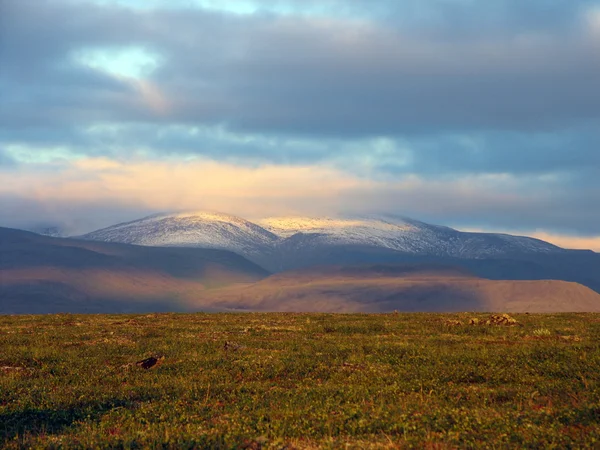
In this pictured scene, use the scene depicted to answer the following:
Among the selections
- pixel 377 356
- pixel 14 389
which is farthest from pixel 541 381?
pixel 14 389

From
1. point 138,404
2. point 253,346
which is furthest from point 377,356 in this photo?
point 138,404

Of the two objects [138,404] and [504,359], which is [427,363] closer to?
[504,359]

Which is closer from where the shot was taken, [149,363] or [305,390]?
[305,390]

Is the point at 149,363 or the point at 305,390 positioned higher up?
the point at 305,390

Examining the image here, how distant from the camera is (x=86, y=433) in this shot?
16625 millimetres

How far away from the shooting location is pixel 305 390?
2191 centimetres

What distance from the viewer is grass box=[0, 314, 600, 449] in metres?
15.7

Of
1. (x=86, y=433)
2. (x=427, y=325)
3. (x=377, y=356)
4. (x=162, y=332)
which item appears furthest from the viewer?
(x=427, y=325)

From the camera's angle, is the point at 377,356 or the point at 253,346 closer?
the point at 377,356

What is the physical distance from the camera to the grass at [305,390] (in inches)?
618

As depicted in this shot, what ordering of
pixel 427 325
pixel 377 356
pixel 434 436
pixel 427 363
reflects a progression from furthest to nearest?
1. pixel 427 325
2. pixel 377 356
3. pixel 427 363
4. pixel 434 436

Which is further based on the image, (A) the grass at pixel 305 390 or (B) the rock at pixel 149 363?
(B) the rock at pixel 149 363

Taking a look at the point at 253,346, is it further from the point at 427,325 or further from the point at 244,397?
the point at 427,325

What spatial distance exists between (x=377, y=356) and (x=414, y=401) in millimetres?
9469
